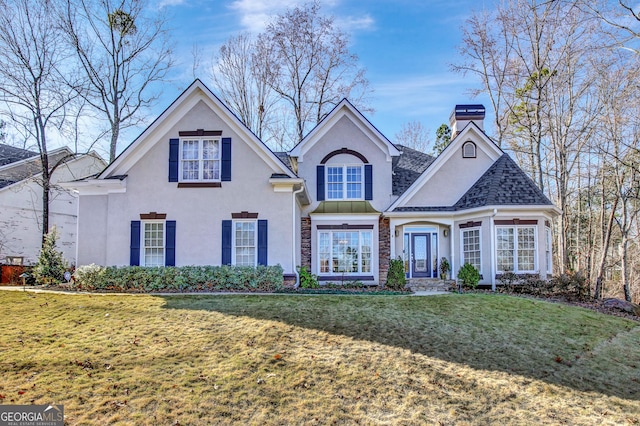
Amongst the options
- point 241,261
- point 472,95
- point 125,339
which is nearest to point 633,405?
point 125,339

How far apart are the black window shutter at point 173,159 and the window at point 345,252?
249 inches

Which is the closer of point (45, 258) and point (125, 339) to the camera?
point (125, 339)

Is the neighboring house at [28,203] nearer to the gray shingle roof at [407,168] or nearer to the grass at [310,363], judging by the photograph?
the grass at [310,363]

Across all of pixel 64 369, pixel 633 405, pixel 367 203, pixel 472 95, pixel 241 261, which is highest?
pixel 472 95

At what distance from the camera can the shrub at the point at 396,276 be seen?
657 inches

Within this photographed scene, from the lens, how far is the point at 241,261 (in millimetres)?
15625

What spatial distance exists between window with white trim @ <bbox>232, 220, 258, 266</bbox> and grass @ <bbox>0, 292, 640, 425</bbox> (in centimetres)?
377

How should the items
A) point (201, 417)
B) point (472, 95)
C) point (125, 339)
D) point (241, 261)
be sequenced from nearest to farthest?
point (201, 417)
point (125, 339)
point (241, 261)
point (472, 95)

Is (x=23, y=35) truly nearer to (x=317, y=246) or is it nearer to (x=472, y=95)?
(x=317, y=246)

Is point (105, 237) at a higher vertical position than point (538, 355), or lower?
higher

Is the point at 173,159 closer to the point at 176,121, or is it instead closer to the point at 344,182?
the point at 176,121

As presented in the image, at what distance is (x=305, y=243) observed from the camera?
61.6 feet

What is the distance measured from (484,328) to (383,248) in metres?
8.57

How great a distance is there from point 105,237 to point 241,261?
5.17m
